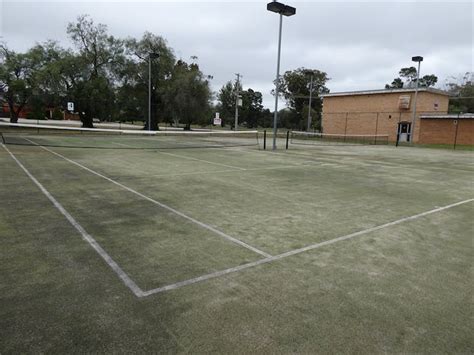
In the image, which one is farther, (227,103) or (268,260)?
(227,103)

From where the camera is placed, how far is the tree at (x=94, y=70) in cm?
3719

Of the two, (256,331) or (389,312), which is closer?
(256,331)

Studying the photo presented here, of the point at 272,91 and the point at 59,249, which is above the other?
the point at 272,91

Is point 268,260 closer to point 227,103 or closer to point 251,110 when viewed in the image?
point 227,103

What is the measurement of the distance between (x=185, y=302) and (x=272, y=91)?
301 feet

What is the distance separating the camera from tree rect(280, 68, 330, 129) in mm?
77562

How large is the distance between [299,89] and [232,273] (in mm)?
78341

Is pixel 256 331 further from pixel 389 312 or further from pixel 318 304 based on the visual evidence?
pixel 389 312

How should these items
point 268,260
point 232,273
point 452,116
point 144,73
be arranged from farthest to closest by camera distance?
point 144,73, point 452,116, point 268,260, point 232,273

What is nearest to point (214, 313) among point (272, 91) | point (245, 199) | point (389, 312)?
point (389, 312)

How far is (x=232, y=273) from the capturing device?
12.3ft

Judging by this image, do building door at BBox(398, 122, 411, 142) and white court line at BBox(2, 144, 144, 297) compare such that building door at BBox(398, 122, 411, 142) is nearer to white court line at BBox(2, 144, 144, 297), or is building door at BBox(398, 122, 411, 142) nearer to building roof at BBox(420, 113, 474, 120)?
building roof at BBox(420, 113, 474, 120)

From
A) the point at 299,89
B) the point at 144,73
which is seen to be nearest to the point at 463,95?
the point at 299,89

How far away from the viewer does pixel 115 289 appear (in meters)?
3.33
